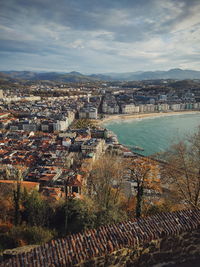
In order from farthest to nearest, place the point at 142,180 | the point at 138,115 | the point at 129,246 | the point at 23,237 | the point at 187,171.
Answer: the point at 138,115 < the point at 142,180 < the point at 187,171 < the point at 23,237 < the point at 129,246

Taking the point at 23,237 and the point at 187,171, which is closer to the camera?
the point at 23,237

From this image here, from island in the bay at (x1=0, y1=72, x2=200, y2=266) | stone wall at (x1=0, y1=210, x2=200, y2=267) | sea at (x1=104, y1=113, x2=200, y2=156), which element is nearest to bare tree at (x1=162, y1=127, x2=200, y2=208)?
island in the bay at (x1=0, y1=72, x2=200, y2=266)

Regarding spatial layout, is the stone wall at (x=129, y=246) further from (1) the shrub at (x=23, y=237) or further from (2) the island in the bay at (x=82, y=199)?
(1) the shrub at (x=23, y=237)

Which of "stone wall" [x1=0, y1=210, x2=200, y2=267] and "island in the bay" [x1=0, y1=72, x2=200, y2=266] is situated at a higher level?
"stone wall" [x1=0, y1=210, x2=200, y2=267]

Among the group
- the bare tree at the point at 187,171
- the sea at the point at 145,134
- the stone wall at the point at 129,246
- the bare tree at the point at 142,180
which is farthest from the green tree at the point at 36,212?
the sea at the point at 145,134

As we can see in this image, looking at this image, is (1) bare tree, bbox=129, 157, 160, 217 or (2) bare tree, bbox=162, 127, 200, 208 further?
(1) bare tree, bbox=129, 157, 160, 217

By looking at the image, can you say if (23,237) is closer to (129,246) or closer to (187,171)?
(129,246)

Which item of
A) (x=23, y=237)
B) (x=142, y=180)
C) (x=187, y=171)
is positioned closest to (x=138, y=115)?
(x=142, y=180)

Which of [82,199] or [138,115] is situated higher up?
[138,115]

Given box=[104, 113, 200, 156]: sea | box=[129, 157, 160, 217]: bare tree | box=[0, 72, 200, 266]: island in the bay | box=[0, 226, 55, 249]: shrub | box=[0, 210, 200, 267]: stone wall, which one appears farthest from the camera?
box=[104, 113, 200, 156]: sea

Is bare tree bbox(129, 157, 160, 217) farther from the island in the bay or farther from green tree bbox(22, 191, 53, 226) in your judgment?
green tree bbox(22, 191, 53, 226)
